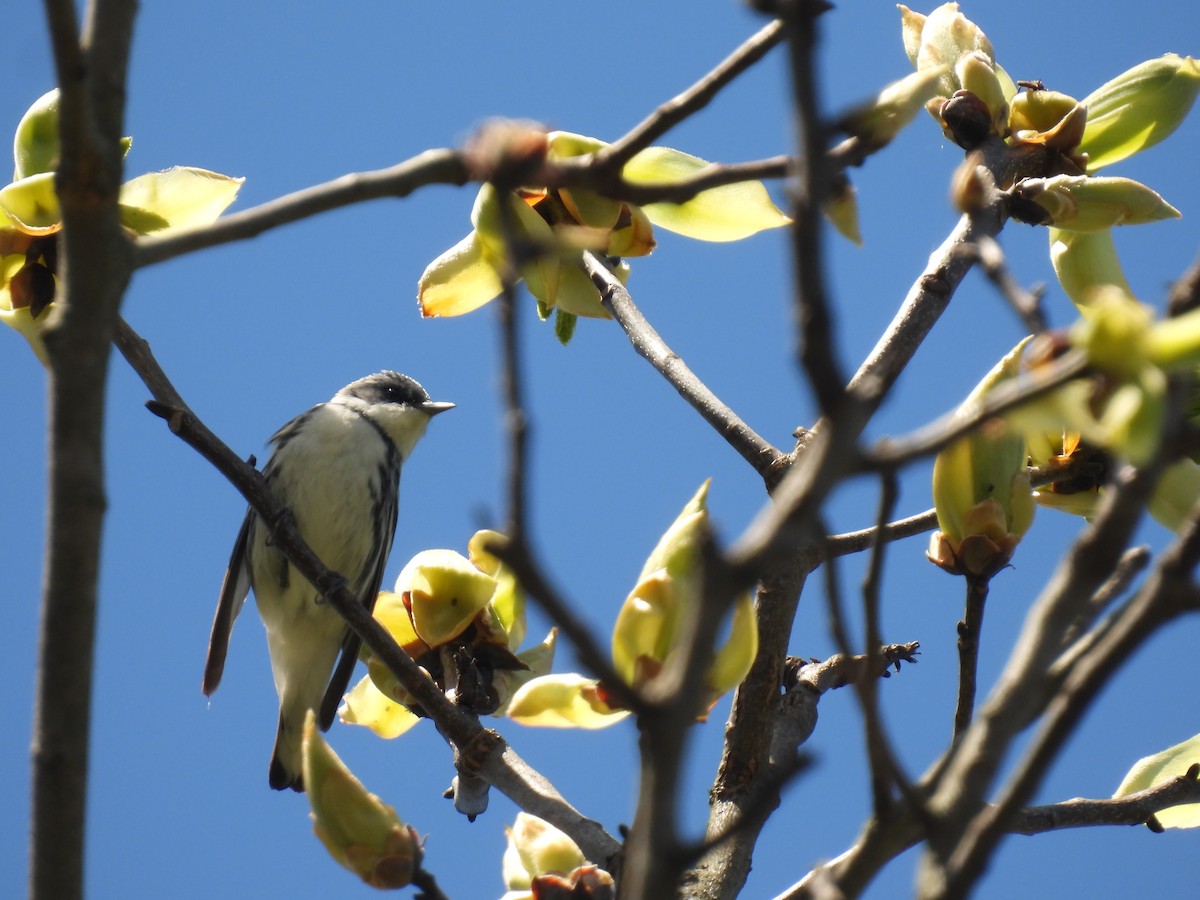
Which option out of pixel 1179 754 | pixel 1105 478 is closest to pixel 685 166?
pixel 1105 478

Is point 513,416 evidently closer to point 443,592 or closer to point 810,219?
point 810,219

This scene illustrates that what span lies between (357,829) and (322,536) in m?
3.54

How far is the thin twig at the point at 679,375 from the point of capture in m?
2.15

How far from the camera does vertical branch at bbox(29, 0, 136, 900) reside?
1.22 metres

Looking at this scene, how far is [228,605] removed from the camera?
14.2 ft

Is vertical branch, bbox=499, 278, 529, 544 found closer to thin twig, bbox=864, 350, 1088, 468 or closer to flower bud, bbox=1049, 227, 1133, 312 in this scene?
thin twig, bbox=864, 350, 1088, 468

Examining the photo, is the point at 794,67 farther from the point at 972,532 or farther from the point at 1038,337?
the point at 972,532

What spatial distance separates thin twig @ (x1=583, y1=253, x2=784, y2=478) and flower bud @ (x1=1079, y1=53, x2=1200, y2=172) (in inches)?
30.2

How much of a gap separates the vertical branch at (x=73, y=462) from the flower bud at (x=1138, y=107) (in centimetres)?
166

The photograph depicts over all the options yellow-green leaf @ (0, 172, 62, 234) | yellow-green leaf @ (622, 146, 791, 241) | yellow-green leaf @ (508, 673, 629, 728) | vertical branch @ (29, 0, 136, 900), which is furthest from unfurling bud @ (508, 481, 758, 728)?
yellow-green leaf @ (0, 172, 62, 234)

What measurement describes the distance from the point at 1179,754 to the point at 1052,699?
1.15 m

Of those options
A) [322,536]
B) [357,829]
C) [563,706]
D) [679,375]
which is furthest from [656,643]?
[322,536]

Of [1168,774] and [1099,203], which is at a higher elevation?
[1099,203]

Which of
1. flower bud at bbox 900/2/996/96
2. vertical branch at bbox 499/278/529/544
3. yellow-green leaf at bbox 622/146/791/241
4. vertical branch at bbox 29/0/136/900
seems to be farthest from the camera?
flower bud at bbox 900/2/996/96
